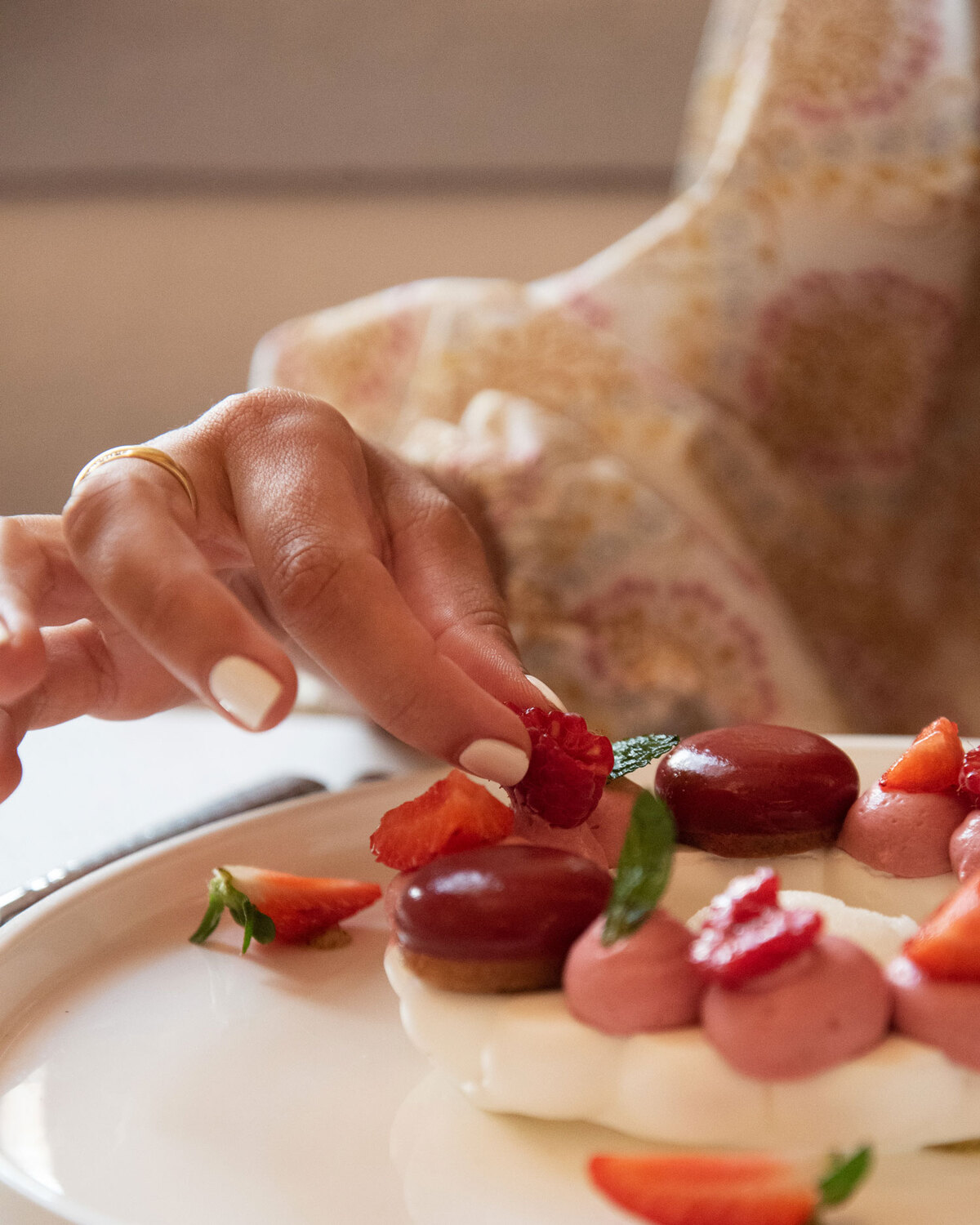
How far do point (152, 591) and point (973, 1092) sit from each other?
1.62ft

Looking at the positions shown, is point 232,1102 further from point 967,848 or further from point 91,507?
point 967,848

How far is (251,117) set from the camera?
2.54 metres

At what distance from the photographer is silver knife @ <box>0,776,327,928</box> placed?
86 cm

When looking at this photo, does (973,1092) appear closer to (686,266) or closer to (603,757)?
(603,757)

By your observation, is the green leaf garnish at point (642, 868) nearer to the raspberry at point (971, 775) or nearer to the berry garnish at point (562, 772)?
the berry garnish at point (562, 772)

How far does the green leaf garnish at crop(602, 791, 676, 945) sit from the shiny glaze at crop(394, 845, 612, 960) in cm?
3

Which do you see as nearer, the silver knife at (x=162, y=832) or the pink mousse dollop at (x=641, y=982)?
the pink mousse dollop at (x=641, y=982)

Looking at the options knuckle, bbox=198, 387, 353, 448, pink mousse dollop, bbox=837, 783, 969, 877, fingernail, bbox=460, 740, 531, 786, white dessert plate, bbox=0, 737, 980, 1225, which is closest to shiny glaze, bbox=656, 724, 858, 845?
pink mousse dollop, bbox=837, 783, 969, 877

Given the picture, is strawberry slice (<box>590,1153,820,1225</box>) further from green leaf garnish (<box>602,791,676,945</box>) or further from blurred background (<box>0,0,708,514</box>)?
blurred background (<box>0,0,708,514</box>)

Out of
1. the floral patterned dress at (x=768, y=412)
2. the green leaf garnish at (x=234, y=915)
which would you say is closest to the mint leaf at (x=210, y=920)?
the green leaf garnish at (x=234, y=915)

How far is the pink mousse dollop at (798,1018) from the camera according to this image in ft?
1.78

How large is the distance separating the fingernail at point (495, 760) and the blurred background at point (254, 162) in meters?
1.93

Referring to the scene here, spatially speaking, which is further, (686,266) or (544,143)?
(544,143)

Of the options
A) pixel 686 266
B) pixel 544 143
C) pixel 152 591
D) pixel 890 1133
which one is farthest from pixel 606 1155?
pixel 544 143
